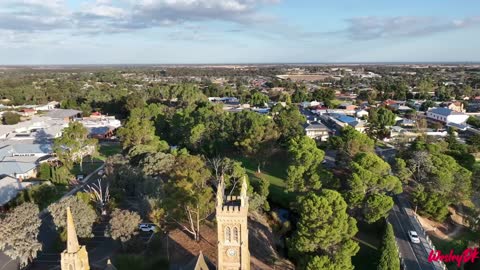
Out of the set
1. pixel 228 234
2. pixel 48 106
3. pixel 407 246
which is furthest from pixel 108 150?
pixel 48 106

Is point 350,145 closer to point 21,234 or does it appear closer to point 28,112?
point 21,234

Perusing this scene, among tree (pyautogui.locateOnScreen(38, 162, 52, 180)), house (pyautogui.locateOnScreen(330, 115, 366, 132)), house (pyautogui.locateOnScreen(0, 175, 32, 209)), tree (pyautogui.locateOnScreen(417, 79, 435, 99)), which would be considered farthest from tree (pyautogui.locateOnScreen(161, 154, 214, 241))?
tree (pyautogui.locateOnScreen(417, 79, 435, 99))

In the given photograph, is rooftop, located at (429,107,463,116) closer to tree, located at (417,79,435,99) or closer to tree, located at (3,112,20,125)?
tree, located at (417,79,435,99)

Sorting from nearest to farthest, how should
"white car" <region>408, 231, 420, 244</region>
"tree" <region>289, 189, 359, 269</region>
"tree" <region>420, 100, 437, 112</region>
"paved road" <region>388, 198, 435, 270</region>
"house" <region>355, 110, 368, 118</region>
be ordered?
1. "tree" <region>289, 189, 359, 269</region>
2. "paved road" <region>388, 198, 435, 270</region>
3. "white car" <region>408, 231, 420, 244</region>
4. "house" <region>355, 110, 368, 118</region>
5. "tree" <region>420, 100, 437, 112</region>

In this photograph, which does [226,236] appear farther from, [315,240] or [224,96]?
[224,96]

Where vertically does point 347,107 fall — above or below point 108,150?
above

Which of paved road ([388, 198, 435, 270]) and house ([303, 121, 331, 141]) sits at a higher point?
house ([303, 121, 331, 141])
